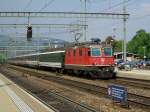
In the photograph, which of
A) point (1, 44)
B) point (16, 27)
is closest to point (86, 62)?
point (16, 27)

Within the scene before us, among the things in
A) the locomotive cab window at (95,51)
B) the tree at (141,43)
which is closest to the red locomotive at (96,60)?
the locomotive cab window at (95,51)

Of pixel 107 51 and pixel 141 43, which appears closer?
pixel 107 51

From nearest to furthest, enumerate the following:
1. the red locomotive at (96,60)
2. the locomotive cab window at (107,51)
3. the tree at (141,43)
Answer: the red locomotive at (96,60) < the locomotive cab window at (107,51) < the tree at (141,43)

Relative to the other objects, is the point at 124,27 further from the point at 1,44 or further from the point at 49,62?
the point at 1,44

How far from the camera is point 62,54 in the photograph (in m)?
50.3

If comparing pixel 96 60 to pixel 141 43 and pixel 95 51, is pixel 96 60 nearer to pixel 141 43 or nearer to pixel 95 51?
pixel 95 51

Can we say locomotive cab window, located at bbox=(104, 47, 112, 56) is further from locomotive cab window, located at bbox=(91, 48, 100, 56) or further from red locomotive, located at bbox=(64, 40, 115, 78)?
locomotive cab window, located at bbox=(91, 48, 100, 56)

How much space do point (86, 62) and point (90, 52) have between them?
3.16ft

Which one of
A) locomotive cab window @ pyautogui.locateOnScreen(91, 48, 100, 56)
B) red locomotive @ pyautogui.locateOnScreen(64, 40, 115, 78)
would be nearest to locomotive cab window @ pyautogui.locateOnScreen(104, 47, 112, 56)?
red locomotive @ pyautogui.locateOnScreen(64, 40, 115, 78)

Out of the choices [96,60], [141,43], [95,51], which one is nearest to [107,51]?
[95,51]

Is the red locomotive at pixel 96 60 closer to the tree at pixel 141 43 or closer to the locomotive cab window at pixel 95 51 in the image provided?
the locomotive cab window at pixel 95 51

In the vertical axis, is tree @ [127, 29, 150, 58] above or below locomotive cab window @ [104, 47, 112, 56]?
above

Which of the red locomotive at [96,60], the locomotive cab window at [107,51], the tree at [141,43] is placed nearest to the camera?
the red locomotive at [96,60]

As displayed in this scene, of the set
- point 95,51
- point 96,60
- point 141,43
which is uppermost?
point 141,43
